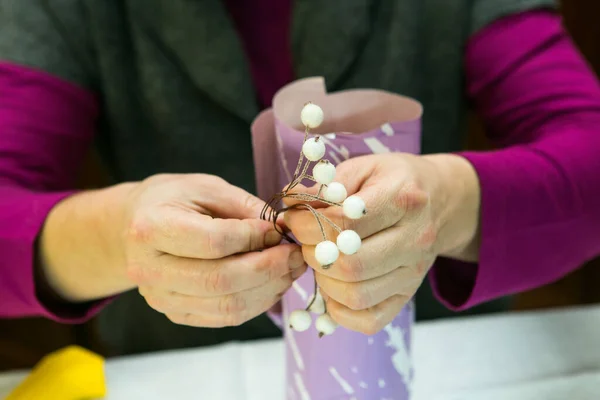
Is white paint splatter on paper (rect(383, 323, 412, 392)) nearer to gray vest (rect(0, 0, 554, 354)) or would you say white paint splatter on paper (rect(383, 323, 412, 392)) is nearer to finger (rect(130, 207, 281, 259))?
finger (rect(130, 207, 281, 259))

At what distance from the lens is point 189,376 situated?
578 millimetres

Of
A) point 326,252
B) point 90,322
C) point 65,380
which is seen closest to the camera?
point 326,252

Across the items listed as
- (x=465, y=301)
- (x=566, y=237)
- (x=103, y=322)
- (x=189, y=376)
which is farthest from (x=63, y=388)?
(x=566, y=237)

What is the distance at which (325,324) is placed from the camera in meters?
0.40

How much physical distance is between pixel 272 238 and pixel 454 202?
148 millimetres

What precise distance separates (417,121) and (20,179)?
39cm

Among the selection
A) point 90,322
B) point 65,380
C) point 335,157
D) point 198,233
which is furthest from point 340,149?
point 90,322

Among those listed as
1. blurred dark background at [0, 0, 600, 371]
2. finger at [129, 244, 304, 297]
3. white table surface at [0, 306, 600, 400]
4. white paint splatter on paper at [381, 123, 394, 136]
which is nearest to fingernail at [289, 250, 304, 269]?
finger at [129, 244, 304, 297]

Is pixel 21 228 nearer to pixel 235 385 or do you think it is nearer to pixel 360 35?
pixel 235 385

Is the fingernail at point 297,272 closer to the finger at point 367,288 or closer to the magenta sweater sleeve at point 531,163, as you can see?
the finger at point 367,288

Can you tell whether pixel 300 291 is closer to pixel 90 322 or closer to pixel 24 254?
pixel 24 254

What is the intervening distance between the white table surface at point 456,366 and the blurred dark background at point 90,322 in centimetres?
49

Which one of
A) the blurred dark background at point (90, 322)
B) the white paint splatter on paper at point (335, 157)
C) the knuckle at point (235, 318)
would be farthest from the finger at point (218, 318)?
the blurred dark background at point (90, 322)

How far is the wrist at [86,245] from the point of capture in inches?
18.5
